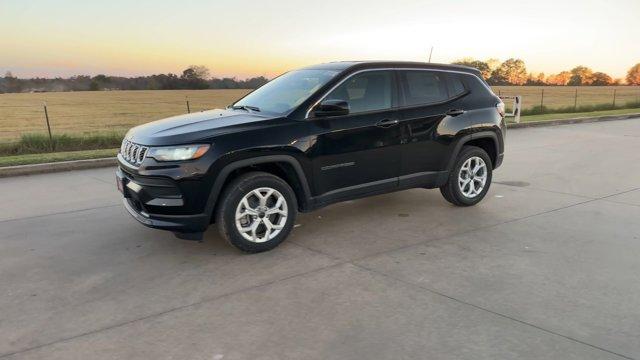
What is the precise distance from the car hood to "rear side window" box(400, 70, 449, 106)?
1.78 m

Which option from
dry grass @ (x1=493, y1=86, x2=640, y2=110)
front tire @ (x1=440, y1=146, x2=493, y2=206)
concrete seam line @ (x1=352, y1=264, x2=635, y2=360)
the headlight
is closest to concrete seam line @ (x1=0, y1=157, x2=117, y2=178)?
the headlight

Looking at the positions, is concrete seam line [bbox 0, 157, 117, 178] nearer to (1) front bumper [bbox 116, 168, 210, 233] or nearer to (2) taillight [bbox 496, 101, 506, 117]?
(1) front bumper [bbox 116, 168, 210, 233]

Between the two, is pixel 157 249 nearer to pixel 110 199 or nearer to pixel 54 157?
pixel 110 199

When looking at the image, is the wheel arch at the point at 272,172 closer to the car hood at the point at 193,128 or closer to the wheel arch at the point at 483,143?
the car hood at the point at 193,128

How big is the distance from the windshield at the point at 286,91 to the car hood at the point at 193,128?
0.28 metres

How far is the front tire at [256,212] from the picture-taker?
4.73 m

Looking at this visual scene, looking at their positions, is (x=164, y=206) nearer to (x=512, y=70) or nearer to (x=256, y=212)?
(x=256, y=212)

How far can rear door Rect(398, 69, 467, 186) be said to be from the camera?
19.2ft

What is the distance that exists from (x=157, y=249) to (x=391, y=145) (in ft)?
8.84

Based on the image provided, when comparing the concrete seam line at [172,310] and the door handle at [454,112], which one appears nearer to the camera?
the concrete seam line at [172,310]

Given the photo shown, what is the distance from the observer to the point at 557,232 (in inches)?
219

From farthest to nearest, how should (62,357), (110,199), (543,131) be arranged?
(543,131) < (110,199) < (62,357)

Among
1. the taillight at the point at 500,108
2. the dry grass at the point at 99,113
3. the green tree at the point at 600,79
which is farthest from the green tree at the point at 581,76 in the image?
the taillight at the point at 500,108

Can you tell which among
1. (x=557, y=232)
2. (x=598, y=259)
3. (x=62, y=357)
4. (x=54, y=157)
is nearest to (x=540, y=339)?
(x=598, y=259)
